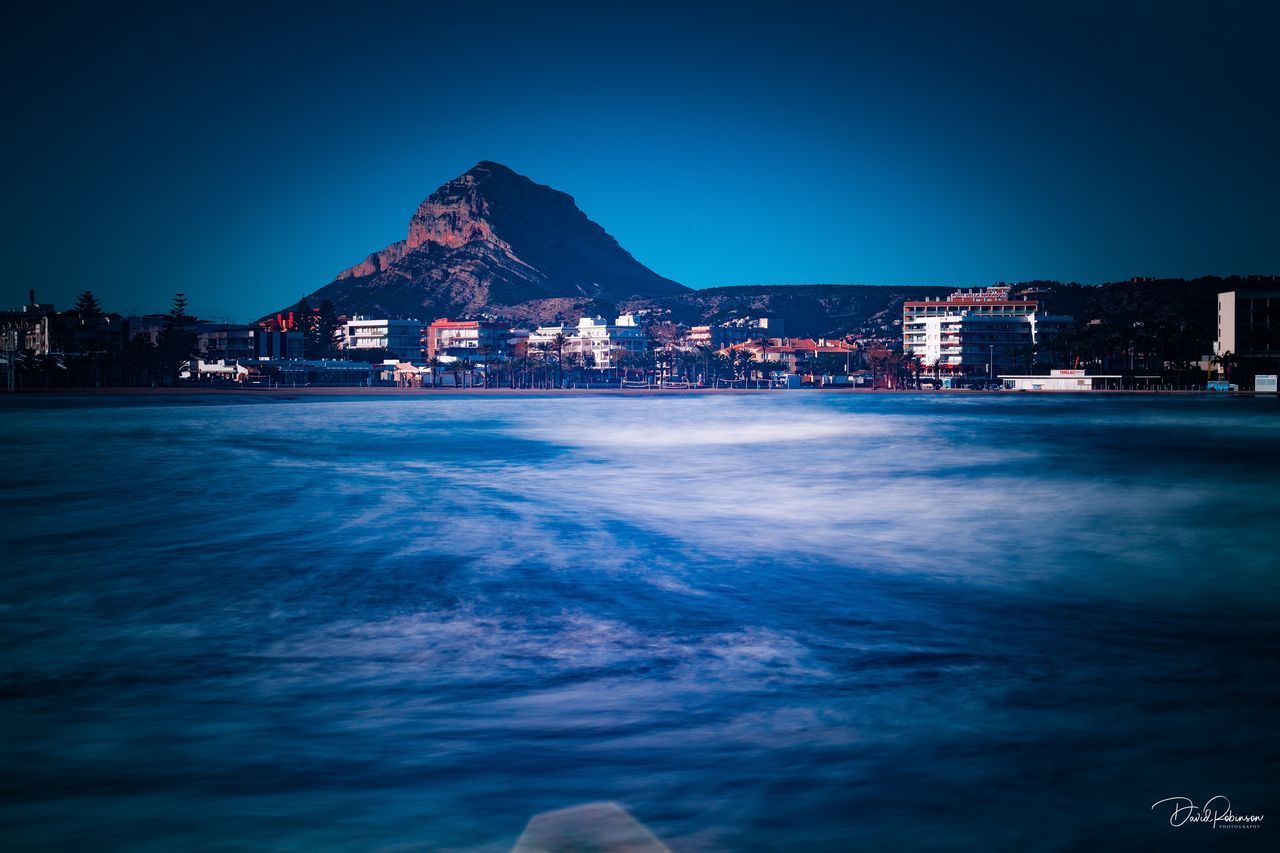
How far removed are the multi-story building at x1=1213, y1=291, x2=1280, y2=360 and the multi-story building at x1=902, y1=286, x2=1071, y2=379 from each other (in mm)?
26515

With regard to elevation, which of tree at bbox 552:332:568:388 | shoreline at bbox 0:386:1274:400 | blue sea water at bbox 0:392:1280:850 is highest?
tree at bbox 552:332:568:388

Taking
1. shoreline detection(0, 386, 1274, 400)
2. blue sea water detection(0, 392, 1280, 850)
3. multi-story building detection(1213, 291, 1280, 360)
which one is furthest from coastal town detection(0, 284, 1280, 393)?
blue sea water detection(0, 392, 1280, 850)

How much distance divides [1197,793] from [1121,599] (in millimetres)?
7447

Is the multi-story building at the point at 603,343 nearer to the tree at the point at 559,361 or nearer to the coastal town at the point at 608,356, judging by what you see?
the coastal town at the point at 608,356

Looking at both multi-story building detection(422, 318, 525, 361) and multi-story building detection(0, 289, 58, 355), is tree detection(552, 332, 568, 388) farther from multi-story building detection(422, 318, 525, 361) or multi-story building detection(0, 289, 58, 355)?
multi-story building detection(0, 289, 58, 355)

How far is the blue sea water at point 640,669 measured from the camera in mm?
6129

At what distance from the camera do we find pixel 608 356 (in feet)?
627

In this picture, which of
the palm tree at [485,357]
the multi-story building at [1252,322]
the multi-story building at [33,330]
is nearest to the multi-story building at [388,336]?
the palm tree at [485,357]

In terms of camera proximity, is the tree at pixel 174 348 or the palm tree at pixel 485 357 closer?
the tree at pixel 174 348

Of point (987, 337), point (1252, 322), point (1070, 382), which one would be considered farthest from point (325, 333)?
point (1252, 322)

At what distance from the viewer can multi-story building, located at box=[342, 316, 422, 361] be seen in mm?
183000

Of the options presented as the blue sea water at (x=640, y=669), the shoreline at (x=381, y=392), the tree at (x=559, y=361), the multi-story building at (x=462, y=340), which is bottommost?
the blue sea water at (x=640, y=669)

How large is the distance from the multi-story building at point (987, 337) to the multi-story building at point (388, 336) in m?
98.1

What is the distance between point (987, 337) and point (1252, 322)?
125 ft
